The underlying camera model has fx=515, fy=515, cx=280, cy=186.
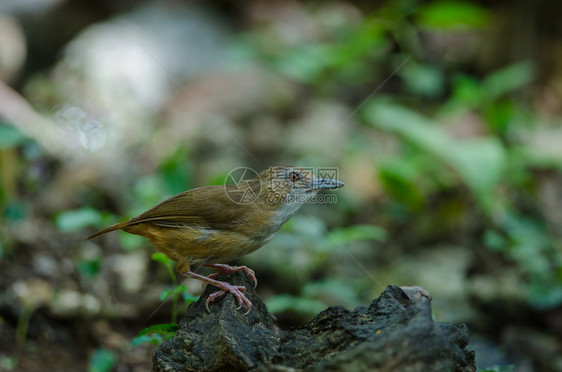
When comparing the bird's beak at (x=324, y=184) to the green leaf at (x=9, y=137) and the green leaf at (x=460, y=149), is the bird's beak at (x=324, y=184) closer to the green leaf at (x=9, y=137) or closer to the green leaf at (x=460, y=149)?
the green leaf at (x=460, y=149)

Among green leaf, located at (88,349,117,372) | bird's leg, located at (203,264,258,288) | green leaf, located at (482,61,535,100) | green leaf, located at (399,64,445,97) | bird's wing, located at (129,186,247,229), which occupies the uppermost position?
green leaf, located at (399,64,445,97)

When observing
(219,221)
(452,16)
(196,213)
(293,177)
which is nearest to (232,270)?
(219,221)

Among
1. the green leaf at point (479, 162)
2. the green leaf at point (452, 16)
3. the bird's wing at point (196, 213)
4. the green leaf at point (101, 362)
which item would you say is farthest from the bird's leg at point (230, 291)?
the green leaf at point (452, 16)

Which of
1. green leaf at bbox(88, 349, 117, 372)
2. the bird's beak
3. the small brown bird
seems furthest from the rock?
green leaf at bbox(88, 349, 117, 372)

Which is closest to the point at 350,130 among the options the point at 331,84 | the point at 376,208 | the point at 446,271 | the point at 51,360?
the point at 331,84

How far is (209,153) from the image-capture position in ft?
24.8

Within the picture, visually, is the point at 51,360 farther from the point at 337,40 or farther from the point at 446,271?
the point at 337,40

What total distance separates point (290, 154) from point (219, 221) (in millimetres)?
4177

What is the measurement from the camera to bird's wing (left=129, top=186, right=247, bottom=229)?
11.1ft

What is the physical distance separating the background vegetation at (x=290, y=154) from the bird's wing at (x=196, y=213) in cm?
29

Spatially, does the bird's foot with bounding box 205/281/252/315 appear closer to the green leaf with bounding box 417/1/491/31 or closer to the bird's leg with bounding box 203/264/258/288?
the bird's leg with bounding box 203/264/258/288

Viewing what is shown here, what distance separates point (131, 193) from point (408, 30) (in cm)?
542

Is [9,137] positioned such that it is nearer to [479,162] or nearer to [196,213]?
[196,213]

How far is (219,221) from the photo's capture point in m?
3.39
